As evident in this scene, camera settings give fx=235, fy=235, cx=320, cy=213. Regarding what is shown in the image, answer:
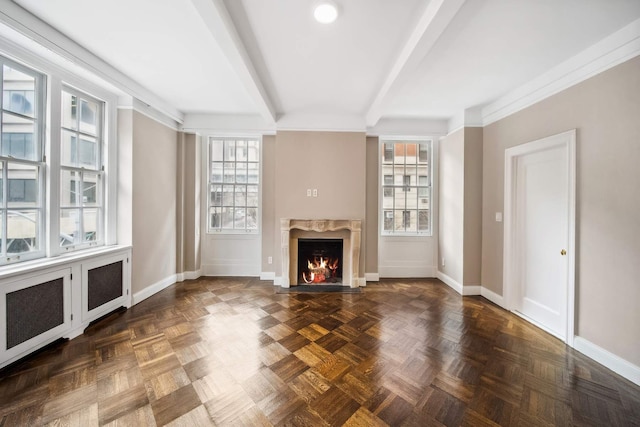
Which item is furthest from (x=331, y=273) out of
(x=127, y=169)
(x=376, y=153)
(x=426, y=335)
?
(x=127, y=169)

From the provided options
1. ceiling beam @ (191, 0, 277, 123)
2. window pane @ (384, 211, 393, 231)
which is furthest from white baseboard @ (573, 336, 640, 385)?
ceiling beam @ (191, 0, 277, 123)

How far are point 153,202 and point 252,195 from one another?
1533mm

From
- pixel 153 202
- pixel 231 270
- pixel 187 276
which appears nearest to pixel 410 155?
pixel 231 270

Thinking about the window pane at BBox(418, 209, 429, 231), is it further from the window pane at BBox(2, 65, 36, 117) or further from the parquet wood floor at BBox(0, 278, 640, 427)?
the window pane at BBox(2, 65, 36, 117)

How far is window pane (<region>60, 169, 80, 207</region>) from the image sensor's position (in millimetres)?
2545

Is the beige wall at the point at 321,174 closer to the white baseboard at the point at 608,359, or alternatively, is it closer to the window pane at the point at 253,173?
the window pane at the point at 253,173

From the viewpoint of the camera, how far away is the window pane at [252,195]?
442 cm

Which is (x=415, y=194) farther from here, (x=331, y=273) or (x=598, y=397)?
(x=598, y=397)

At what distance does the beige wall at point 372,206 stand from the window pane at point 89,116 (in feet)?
12.8

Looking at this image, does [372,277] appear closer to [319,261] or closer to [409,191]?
[319,261]

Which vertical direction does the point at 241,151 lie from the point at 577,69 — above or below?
below

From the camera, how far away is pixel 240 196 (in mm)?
4426

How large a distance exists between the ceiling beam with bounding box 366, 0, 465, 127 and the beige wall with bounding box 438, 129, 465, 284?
1667mm

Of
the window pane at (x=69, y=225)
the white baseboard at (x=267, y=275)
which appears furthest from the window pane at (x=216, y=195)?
the window pane at (x=69, y=225)
